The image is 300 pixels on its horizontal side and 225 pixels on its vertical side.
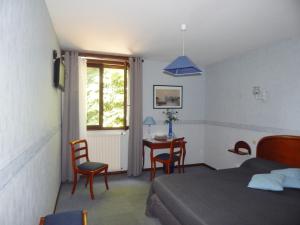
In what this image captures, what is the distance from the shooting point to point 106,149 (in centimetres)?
421

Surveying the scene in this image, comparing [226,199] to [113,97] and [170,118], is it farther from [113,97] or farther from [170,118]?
[113,97]

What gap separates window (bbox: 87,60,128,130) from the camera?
14.0ft

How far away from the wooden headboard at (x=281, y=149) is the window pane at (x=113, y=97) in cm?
271

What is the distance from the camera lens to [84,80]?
3.93 m

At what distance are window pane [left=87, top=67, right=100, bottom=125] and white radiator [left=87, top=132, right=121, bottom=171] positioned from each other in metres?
0.32

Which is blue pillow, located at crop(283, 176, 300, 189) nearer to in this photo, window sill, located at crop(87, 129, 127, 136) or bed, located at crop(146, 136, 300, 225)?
bed, located at crop(146, 136, 300, 225)

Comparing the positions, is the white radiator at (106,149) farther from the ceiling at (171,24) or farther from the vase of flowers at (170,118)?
the ceiling at (171,24)

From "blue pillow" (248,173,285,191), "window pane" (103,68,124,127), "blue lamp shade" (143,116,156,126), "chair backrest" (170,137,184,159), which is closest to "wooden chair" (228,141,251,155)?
"chair backrest" (170,137,184,159)

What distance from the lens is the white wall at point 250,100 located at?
305 centimetres

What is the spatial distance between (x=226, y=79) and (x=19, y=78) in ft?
13.0

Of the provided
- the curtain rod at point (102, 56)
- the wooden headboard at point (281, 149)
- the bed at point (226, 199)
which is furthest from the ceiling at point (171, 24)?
the bed at point (226, 199)

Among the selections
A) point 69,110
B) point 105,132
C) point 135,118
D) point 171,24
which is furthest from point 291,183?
point 69,110

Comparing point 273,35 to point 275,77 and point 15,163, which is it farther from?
point 15,163

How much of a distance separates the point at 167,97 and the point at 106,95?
4.53 feet
